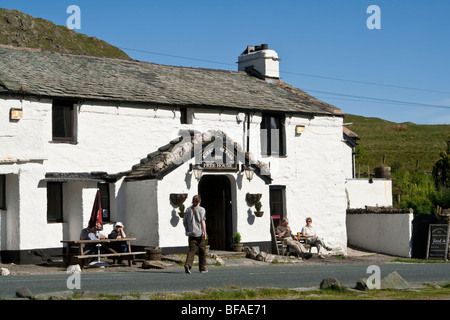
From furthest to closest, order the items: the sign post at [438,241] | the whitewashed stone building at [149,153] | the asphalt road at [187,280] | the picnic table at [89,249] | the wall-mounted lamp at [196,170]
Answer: the sign post at [438,241] < the wall-mounted lamp at [196,170] < the whitewashed stone building at [149,153] < the picnic table at [89,249] < the asphalt road at [187,280]

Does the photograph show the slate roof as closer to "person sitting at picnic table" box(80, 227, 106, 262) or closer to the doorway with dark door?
the doorway with dark door

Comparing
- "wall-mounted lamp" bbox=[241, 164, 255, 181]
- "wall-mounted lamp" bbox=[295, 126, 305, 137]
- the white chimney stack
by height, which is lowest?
"wall-mounted lamp" bbox=[241, 164, 255, 181]

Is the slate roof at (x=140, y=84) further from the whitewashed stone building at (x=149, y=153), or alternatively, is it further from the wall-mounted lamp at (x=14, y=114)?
the wall-mounted lamp at (x=14, y=114)

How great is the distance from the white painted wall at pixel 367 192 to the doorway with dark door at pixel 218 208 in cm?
967

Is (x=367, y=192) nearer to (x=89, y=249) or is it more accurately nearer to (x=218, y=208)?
(x=218, y=208)

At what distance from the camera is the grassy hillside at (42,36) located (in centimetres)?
14550

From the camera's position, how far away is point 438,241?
2905 centimetres

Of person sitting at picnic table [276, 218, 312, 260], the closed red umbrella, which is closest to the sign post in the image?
person sitting at picnic table [276, 218, 312, 260]

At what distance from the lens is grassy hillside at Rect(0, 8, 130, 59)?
477 feet

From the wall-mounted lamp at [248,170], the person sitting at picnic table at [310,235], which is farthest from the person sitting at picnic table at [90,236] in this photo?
the person sitting at picnic table at [310,235]

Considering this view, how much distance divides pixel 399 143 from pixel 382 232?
6281cm

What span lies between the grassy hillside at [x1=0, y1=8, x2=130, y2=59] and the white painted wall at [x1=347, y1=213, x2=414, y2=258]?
380ft
